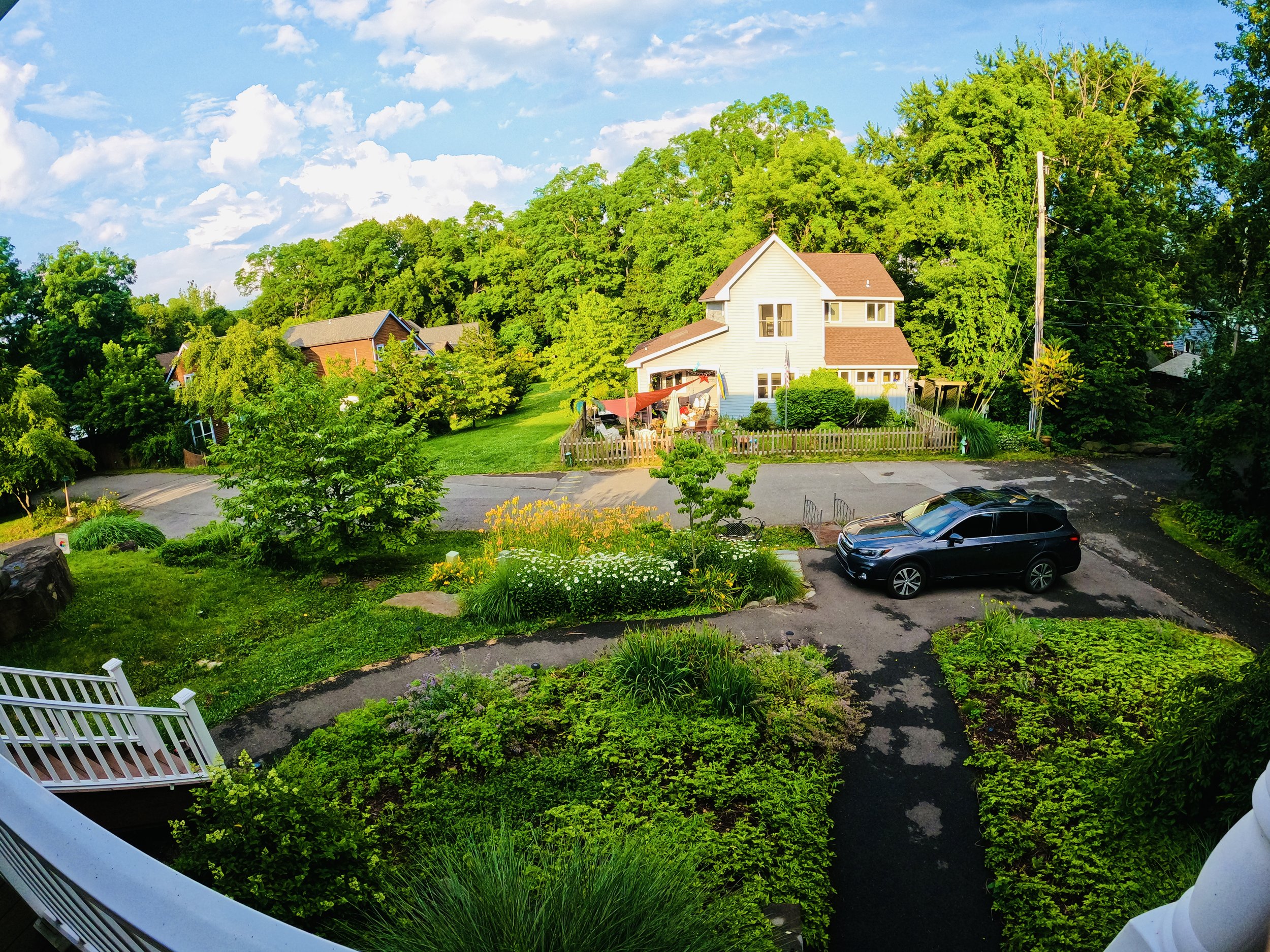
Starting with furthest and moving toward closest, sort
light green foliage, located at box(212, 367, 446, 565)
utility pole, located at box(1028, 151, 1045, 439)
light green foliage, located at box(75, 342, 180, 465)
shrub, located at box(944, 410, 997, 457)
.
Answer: light green foliage, located at box(75, 342, 180, 465), utility pole, located at box(1028, 151, 1045, 439), shrub, located at box(944, 410, 997, 457), light green foliage, located at box(212, 367, 446, 565)

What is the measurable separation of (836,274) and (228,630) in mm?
28746

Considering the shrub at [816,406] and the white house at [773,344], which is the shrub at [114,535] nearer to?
the white house at [773,344]

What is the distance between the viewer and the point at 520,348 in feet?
143

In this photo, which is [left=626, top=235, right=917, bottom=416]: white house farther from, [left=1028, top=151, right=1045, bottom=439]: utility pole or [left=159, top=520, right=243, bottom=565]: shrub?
[left=159, top=520, right=243, bottom=565]: shrub

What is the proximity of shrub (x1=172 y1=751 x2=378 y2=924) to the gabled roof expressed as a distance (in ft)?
88.6

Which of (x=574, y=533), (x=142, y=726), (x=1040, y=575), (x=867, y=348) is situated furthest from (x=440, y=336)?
(x=142, y=726)

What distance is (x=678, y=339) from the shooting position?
1247 inches

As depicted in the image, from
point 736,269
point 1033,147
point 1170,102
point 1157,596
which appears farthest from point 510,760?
point 1170,102

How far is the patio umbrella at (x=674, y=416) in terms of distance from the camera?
2730 cm

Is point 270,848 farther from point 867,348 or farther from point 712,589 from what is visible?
point 867,348

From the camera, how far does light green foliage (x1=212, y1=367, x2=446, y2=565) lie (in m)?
13.9

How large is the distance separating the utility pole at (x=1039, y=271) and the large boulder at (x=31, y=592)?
2703cm

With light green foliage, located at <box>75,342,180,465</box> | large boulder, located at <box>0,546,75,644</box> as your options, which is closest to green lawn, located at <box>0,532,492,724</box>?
large boulder, located at <box>0,546,75,644</box>

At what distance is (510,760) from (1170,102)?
36.9 meters
